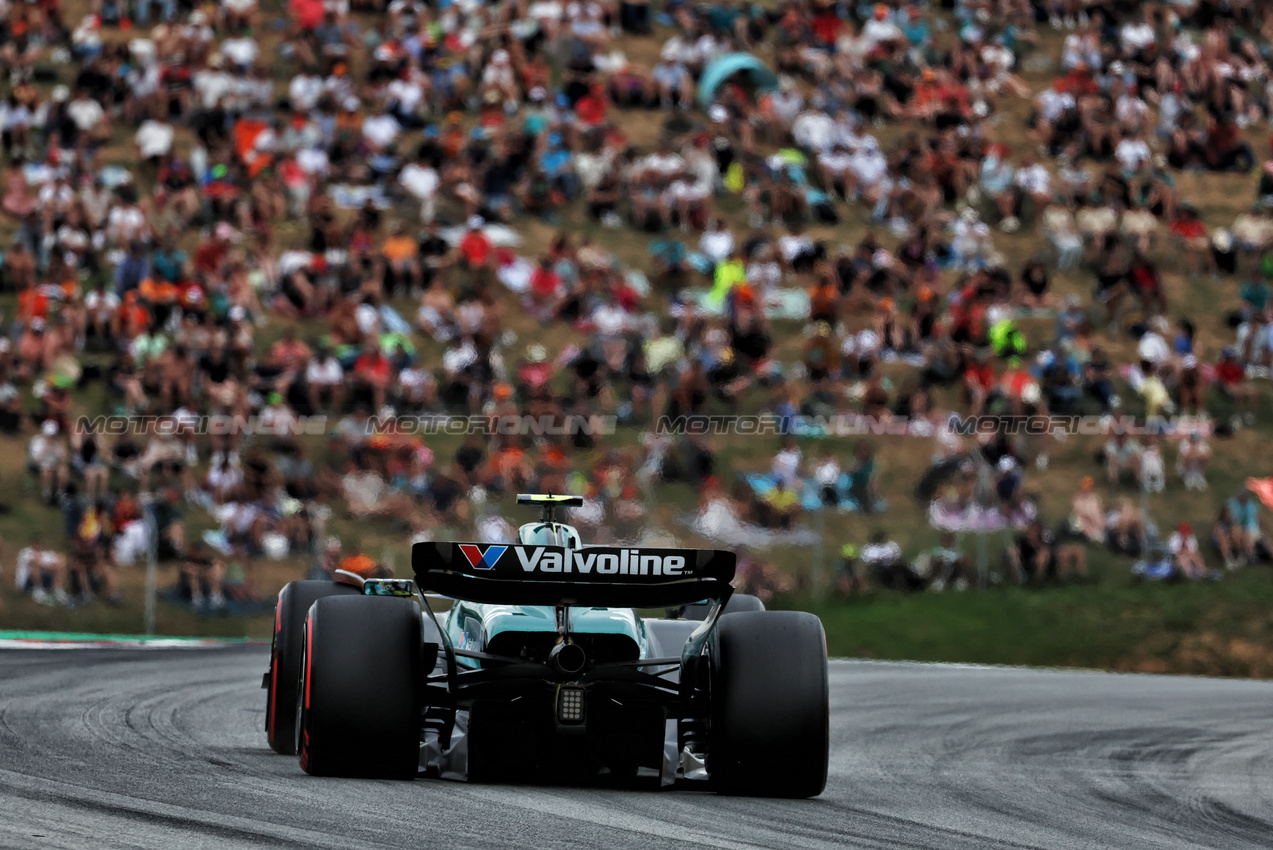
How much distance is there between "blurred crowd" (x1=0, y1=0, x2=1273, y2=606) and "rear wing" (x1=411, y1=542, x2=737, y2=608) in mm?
10373

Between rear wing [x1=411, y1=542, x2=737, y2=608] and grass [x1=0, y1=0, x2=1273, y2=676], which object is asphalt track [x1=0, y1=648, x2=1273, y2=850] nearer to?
rear wing [x1=411, y1=542, x2=737, y2=608]

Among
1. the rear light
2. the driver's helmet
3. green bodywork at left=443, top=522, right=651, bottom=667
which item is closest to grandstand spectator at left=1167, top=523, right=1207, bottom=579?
green bodywork at left=443, top=522, right=651, bottom=667

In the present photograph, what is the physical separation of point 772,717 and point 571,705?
845mm

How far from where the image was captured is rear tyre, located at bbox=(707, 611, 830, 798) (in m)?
7.80

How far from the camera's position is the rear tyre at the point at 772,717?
780 centimetres

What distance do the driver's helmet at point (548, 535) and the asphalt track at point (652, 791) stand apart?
1.28 m

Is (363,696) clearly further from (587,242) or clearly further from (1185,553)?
(587,242)

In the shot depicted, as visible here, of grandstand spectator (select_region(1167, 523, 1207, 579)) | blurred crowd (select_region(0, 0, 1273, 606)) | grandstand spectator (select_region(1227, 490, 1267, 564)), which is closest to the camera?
blurred crowd (select_region(0, 0, 1273, 606))

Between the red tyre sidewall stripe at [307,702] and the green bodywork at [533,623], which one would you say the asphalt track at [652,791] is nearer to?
the red tyre sidewall stripe at [307,702]

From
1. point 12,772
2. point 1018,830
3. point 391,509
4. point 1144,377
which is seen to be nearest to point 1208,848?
point 1018,830

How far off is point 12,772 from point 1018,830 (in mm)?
3911

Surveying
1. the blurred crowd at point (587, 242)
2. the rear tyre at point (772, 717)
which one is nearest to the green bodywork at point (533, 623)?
the rear tyre at point (772, 717)

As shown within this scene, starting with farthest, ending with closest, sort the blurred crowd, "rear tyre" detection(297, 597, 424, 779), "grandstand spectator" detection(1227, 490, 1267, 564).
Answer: "grandstand spectator" detection(1227, 490, 1267, 564) < the blurred crowd < "rear tyre" detection(297, 597, 424, 779)

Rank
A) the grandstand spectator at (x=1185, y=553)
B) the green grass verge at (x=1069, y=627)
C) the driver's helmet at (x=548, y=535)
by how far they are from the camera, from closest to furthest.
Result: the driver's helmet at (x=548, y=535)
the green grass verge at (x=1069, y=627)
the grandstand spectator at (x=1185, y=553)
